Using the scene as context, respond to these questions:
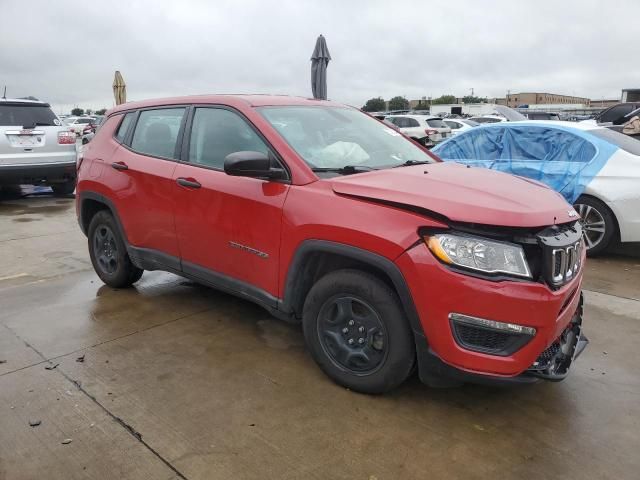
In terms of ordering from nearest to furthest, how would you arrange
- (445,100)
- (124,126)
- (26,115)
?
(124,126) < (26,115) < (445,100)

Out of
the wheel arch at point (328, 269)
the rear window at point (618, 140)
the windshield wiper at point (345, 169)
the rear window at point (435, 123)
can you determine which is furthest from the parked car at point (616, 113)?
the wheel arch at point (328, 269)

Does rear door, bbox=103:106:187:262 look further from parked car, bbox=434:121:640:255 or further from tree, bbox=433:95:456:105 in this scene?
tree, bbox=433:95:456:105

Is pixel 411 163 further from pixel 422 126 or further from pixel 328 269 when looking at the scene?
pixel 422 126

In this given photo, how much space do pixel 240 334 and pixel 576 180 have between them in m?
4.30

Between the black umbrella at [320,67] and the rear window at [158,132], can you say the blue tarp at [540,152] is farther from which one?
the black umbrella at [320,67]

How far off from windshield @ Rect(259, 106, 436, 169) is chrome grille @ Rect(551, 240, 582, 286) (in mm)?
1235

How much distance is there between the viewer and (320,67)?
1138cm

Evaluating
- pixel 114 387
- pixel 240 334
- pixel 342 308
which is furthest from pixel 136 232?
pixel 342 308

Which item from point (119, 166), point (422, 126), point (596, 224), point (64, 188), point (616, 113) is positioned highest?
point (616, 113)

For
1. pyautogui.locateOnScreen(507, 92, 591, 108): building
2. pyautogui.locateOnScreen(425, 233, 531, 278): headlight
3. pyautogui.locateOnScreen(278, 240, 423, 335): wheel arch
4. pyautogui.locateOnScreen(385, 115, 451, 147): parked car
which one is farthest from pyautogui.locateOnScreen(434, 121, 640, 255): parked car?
pyautogui.locateOnScreen(507, 92, 591, 108): building

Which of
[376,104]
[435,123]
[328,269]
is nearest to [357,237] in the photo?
[328,269]

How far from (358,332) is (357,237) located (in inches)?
21.8

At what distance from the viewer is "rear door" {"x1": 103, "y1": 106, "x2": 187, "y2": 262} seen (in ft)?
12.8

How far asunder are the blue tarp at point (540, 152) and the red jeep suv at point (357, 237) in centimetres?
293
